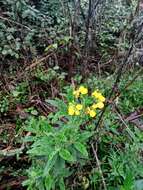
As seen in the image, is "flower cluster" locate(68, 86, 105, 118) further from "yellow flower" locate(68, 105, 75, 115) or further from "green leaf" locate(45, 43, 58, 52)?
"green leaf" locate(45, 43, 58, 52)

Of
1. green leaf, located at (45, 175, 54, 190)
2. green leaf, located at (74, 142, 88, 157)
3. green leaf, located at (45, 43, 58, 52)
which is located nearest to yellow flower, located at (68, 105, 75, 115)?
green leaf, located at (74, 142, 88, 157)

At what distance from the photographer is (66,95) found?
6.88 ft

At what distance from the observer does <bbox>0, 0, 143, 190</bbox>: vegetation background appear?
75.9 inches

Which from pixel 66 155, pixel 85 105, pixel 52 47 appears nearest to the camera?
pixel 66 155

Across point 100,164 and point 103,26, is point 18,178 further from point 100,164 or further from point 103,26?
point 103,26

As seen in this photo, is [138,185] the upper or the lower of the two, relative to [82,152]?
lower

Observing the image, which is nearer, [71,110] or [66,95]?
[71,110]

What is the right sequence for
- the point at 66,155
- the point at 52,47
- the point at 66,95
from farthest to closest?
1. the point at 52,47
2. the point at 66,95
3. the point at 66,155

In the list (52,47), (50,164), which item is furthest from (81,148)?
(52,47)

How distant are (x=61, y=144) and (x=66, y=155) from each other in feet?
0.24

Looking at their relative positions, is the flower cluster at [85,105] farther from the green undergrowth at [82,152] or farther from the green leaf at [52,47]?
the green leaf at [52,47]

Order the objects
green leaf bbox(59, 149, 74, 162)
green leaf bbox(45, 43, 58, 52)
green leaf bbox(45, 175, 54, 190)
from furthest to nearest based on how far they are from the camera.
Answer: green leaf bbox(45, 43, 58, 52) → green leaf bbox(45, 175, 54, 190) → green leaf bbox(59, 149, 74, 162)

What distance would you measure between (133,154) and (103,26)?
6.83ft

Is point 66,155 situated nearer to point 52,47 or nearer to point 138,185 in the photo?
point 138,185
